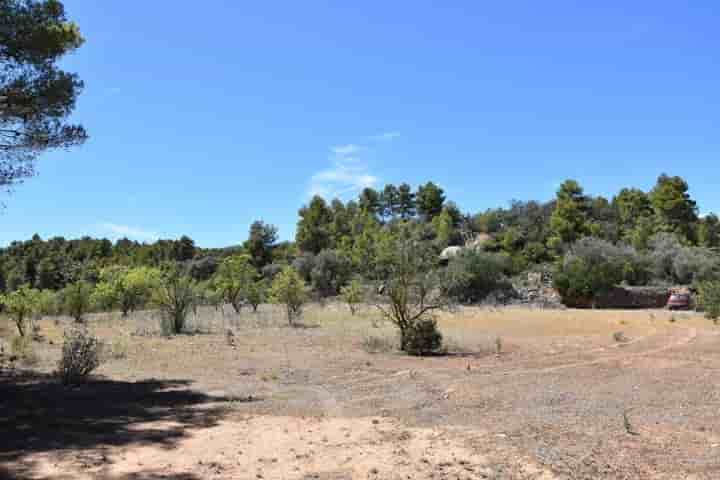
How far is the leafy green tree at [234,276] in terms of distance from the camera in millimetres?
30391

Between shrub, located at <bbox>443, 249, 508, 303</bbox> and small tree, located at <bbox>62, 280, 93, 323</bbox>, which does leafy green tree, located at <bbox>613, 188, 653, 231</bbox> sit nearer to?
shrub, located at <bbox>443, 249, 508, 303</bbox>

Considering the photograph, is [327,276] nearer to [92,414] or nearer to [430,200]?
[430,200]

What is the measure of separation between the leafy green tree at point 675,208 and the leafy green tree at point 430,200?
28379 millimetres

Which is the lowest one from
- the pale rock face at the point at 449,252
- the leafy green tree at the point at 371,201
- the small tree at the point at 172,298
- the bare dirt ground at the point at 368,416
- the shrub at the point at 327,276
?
the bare dirt ground at the point at 368,416

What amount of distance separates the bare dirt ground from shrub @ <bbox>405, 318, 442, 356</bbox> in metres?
0.53

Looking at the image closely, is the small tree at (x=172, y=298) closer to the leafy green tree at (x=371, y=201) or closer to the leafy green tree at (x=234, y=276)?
the leafy green tree at (x=234, y=276)

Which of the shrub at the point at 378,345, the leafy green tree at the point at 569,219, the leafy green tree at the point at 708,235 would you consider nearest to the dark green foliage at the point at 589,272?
the leafy green tree at the point at 569,219

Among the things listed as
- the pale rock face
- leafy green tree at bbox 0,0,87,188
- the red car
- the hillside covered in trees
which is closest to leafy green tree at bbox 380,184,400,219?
the hillside covered in trees

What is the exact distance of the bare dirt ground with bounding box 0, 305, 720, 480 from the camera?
5.37 metres

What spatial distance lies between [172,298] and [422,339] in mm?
11218

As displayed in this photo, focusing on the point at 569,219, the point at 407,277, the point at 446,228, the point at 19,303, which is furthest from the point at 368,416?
the point at 446,228

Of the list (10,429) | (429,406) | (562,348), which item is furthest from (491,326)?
(10,429)

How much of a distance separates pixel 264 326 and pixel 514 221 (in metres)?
49.8

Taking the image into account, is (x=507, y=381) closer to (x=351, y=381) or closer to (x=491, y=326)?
(x=351, y=381)
